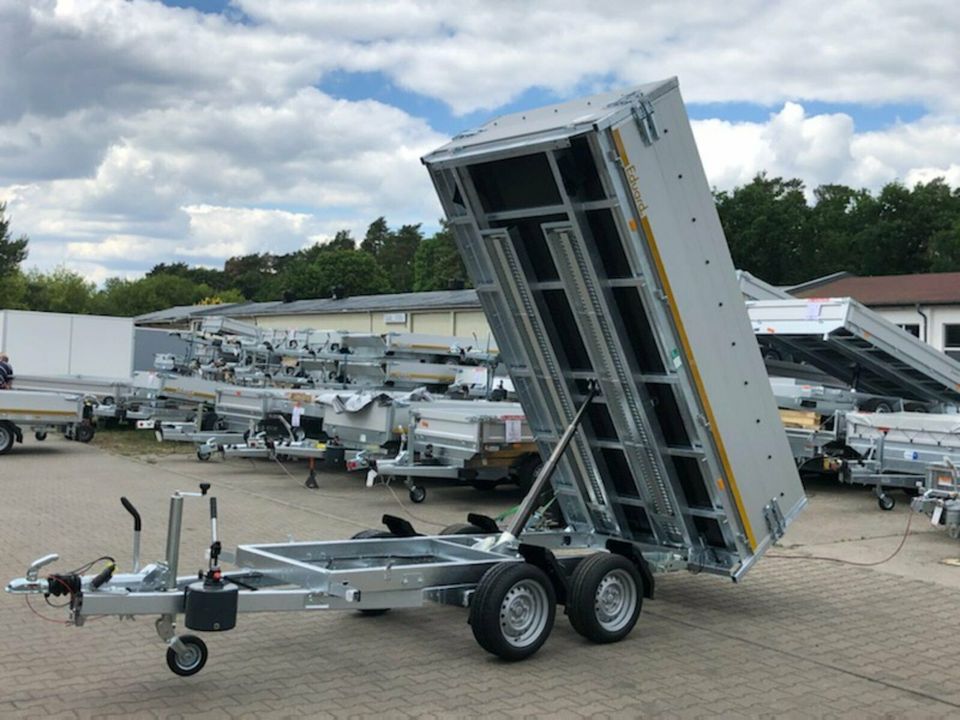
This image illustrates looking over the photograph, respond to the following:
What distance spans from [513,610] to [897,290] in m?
29.6

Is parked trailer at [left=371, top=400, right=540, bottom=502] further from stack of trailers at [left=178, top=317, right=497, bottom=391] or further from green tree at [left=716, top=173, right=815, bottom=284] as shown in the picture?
green tree at [left=716, top=173, right=815, bottom=284]

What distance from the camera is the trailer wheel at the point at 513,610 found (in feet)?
19.4

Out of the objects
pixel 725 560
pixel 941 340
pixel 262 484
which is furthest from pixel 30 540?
pixel 941 340

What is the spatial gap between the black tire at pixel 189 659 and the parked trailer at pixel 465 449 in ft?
23.0

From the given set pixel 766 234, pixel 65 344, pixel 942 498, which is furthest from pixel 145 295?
pixel 942 498

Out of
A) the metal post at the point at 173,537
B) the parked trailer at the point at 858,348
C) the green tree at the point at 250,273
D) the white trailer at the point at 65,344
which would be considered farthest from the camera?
the green tree at the point at 250,273

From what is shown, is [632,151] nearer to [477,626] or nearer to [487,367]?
[477,626]

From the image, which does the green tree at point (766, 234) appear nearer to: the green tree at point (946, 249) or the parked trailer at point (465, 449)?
the green tree at point (946, 249)

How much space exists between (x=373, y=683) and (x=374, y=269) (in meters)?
70.1

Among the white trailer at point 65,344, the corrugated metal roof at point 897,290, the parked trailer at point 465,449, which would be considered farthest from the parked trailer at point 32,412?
the corrugated metal roof at point 897,290

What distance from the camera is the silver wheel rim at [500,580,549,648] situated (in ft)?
19.9

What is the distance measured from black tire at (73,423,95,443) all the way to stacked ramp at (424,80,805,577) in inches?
636

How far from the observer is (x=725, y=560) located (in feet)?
23.2

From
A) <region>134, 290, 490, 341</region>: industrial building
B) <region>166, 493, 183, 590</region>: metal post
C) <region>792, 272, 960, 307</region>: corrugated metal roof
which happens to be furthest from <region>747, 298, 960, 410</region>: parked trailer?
<region>792, 272, 960, 307</region>: corrugated metal roof
